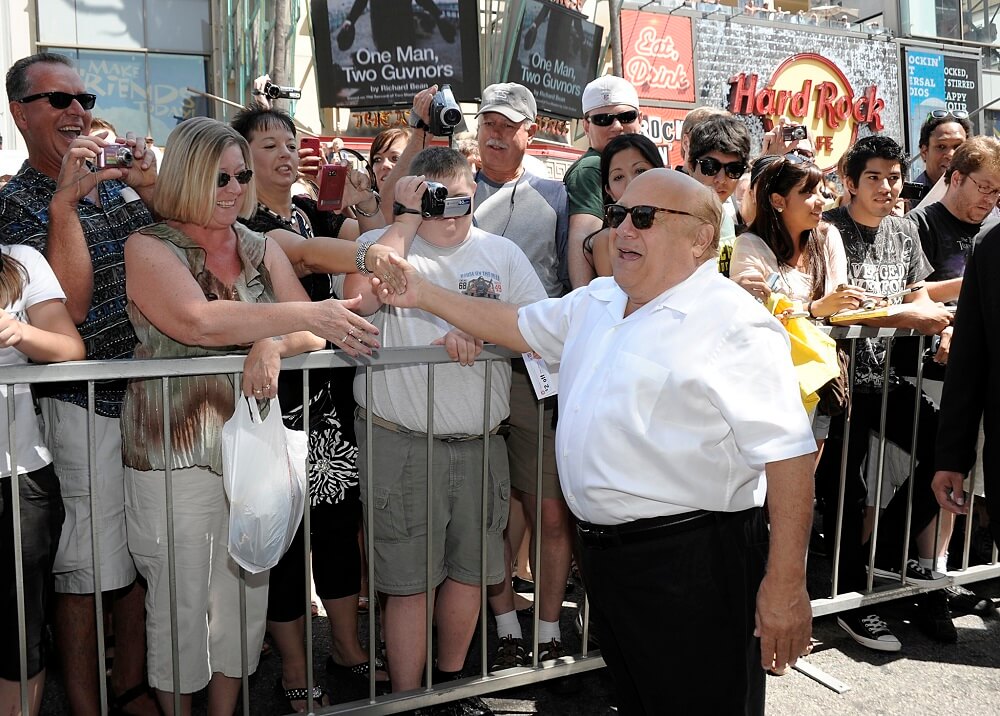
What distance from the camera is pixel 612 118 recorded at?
191 inches

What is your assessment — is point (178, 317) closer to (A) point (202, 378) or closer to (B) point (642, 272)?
(A) point (202, 378)

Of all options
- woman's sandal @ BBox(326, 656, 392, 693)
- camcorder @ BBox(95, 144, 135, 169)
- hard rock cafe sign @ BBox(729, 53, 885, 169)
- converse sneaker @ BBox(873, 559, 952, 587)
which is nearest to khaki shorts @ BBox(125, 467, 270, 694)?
woman's sandal @ BBox(326, 656, 392, 693)

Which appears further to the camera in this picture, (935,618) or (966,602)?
(966,602)

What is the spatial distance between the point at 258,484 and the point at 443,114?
74.8 inches

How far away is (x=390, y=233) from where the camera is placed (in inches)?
139

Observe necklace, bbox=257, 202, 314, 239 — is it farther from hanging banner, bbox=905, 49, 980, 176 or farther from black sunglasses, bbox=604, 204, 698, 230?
hanging banner, bbox=905, 49, 980, 176

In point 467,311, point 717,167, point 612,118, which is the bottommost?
point 467,311

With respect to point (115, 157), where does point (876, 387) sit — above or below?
below

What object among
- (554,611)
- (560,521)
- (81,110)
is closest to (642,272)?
(560,521)

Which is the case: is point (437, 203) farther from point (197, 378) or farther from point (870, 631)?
point (870, 631)

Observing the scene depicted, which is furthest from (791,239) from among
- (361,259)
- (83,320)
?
(83,320)

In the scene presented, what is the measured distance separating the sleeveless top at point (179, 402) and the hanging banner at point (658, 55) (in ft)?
65.7

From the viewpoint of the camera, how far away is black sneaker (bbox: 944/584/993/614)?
15.8 ft

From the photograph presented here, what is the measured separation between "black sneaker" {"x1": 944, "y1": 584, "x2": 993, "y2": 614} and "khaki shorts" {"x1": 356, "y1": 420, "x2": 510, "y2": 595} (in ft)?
8.86
